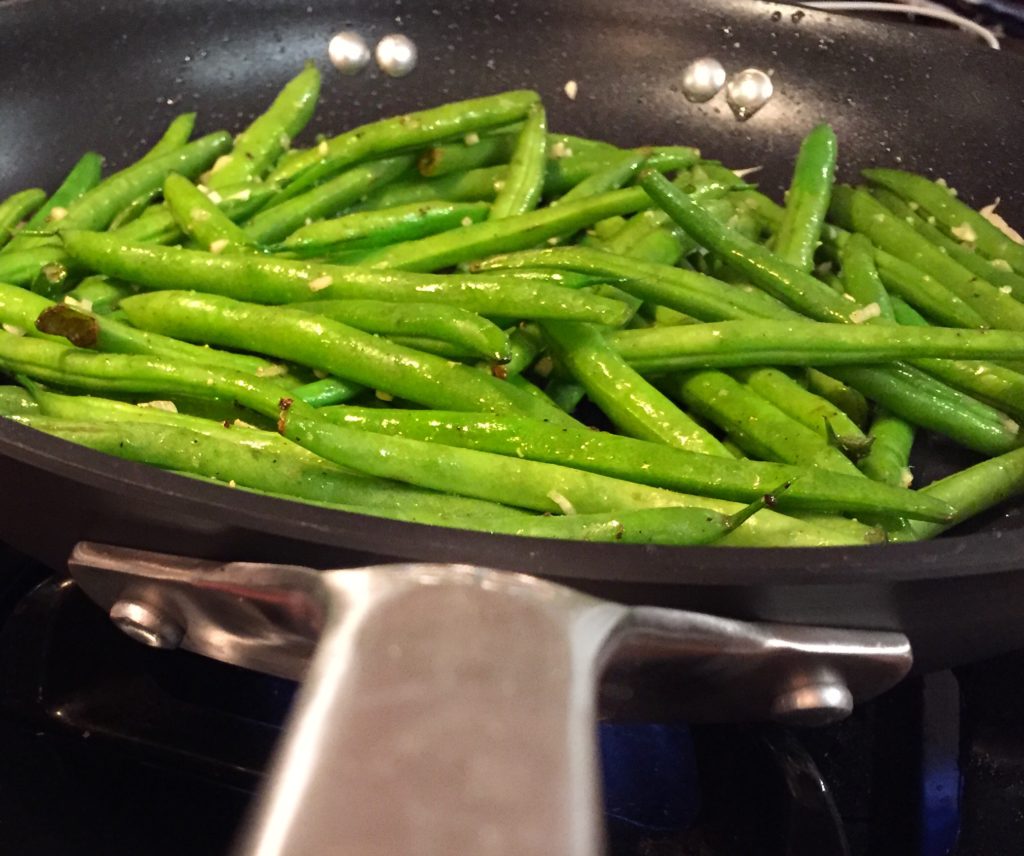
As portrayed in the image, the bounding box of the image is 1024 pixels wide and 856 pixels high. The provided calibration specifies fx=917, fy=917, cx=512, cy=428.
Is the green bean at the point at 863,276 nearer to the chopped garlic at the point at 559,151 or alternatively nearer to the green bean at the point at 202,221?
the chopped garlic at the point at 559,151

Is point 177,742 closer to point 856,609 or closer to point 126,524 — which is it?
point 126,524

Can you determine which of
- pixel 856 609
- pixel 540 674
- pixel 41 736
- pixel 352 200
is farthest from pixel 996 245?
pixel 41 736

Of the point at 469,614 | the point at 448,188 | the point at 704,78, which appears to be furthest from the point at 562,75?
the point at 469,614

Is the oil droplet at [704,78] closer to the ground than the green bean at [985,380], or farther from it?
farther from it

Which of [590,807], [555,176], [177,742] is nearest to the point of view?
[590,807]

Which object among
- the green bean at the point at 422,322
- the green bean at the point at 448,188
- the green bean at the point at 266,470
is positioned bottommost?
the green bean at the point at 266,470

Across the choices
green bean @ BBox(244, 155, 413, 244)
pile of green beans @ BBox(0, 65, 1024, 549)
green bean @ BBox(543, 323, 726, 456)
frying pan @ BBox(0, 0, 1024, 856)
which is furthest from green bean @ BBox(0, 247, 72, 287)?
green bean @ BBox(543, 323, 726, 456)

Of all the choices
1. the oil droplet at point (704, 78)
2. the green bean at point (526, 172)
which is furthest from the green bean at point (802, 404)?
the oil droplet at point (704, 78)
